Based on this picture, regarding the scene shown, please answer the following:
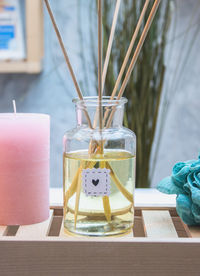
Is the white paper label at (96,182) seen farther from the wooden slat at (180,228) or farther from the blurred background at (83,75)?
the blurred background at (83,75)

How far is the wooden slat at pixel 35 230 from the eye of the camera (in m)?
0.57

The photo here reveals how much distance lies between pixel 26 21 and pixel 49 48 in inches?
9.4

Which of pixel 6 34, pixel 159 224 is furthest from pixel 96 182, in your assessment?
pixel 6 34

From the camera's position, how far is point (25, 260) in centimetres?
53

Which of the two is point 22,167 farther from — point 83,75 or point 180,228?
point 83,75

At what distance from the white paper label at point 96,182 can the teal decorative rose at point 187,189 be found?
11cm

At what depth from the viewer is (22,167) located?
0.61 m

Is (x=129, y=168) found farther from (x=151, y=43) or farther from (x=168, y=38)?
(x=168, y=38)

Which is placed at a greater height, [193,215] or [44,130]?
[44,130]

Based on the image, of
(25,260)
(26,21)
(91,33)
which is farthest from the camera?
(91,33)

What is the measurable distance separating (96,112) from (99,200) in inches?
4.6

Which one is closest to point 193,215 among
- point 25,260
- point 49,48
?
point 25,260

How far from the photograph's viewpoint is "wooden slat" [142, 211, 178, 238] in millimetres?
Result: 593

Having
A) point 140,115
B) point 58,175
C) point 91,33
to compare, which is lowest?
point 58,175
